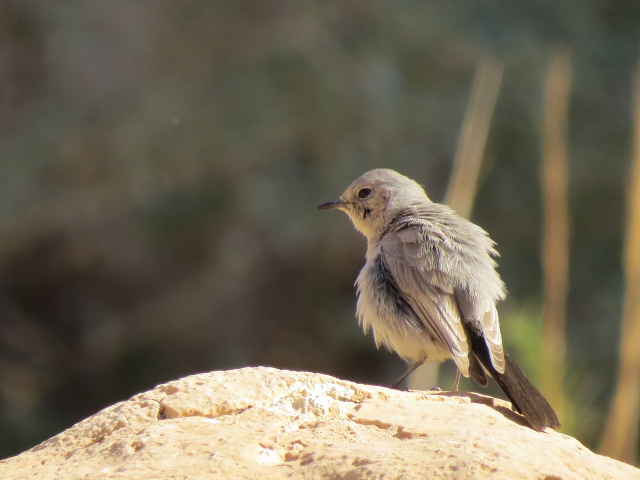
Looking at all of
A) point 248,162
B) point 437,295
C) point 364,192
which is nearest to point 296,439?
point 437,295

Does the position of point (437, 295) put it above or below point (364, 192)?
below

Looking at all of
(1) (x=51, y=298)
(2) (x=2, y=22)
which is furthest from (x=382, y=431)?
(2) (x=2, y=22)

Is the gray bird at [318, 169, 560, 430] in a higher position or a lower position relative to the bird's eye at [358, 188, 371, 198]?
lower

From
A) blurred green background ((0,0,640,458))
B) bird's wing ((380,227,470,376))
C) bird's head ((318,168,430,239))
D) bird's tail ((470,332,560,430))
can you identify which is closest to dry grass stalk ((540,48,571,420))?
bird's tail ((470,332,560,430))

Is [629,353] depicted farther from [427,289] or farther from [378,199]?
[378,199]

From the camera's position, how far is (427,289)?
5.79 m

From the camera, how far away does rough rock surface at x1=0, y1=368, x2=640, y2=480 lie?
141 inches

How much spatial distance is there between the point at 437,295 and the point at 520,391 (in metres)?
0.97

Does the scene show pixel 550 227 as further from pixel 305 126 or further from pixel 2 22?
pixel 2 22

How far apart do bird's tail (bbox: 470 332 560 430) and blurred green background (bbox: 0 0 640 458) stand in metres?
4.93

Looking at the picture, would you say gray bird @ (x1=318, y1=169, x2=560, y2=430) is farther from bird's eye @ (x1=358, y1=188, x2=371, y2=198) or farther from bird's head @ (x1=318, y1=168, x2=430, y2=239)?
bird's eye @ (x1=358, y1=188, x2=371, y2=198)

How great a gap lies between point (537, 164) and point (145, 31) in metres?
4.50

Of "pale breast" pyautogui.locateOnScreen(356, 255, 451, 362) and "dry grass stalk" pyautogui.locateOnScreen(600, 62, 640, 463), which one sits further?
"pale breast" pyautogui.locateOnScreen(356, 255, 451, 362)

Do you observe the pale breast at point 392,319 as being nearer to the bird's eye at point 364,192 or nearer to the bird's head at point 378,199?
the bird's head at point 378,199
